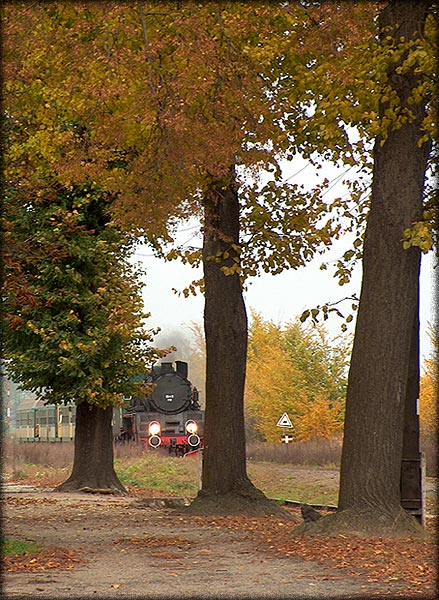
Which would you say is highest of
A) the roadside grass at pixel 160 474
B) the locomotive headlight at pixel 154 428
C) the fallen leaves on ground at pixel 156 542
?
the locomotive headlight at pixel 154 428

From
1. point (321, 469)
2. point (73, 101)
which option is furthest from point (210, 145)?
point (321, 469)

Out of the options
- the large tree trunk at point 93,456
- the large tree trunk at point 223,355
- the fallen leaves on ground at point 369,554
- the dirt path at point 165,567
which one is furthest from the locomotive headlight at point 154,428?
the fallen leaves on ground at point 369,554

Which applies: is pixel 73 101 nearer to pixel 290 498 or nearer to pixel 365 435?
pixel 365 435

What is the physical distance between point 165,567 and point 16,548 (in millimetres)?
2150

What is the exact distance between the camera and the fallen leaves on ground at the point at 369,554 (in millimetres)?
9586

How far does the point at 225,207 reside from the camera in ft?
59.9

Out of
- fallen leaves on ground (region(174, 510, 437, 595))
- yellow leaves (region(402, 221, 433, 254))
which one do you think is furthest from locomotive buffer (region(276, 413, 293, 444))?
yellow leaves (region(402, 221, 433, 254))

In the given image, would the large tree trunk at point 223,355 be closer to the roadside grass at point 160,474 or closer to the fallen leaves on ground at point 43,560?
the fallen leaves on ground at point 43,560

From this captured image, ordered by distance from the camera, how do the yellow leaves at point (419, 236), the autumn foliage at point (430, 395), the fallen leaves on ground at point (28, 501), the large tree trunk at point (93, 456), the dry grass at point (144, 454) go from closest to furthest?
the yellow leaves at point (419, 236) < the fallen leaves on ground at point (28, 501) < the large tree trunk at point (93, 456) < the dry grass at point (144, 454) < the autumn foliage at point (430, 395)

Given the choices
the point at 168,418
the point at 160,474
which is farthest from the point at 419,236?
the point at 168,418

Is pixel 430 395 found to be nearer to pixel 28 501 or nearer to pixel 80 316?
pixel 80 316

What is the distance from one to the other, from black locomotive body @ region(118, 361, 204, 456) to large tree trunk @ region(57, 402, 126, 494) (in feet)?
51.4

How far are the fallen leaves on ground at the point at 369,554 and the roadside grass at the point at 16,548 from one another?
2.57m

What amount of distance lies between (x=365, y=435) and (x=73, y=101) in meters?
6.51
